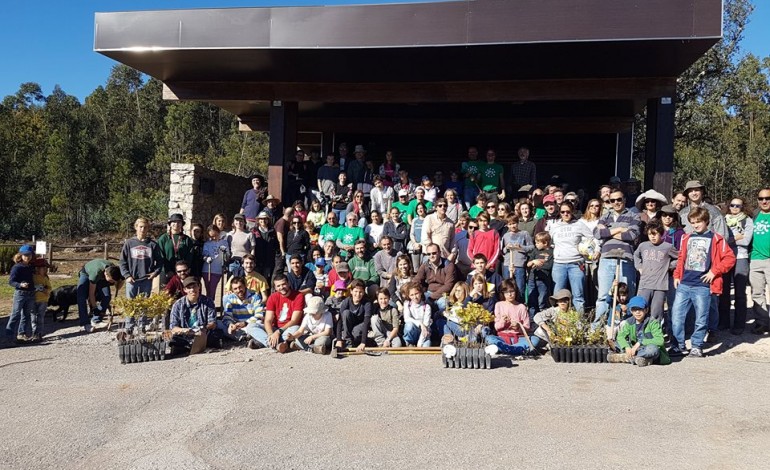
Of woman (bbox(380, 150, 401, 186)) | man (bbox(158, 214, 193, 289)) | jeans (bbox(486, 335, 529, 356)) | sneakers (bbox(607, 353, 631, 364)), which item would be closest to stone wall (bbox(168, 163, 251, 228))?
man (bbox(158, 214, 193, 289))

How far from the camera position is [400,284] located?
7996mm

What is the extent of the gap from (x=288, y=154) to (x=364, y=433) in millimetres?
8161

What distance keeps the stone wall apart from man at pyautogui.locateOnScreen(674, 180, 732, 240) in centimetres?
807

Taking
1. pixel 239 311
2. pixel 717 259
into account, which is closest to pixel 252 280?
pixel 239 311

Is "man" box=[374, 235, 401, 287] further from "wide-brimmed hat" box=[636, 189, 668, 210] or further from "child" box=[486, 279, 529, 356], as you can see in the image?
"wide-brimmed hat" box=[636, 189, 668, 210]

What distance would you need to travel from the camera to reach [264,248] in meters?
9.45

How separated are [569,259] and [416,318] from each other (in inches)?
78.7

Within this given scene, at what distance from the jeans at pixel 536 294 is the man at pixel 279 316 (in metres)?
2.86

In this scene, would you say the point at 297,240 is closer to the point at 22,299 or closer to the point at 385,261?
the point at 385,261

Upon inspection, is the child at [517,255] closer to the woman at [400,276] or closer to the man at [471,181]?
the woman at [400,276]

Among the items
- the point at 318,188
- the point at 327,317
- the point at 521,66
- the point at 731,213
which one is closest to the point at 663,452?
the point at 327,317

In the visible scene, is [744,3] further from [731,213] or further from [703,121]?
[731,213]

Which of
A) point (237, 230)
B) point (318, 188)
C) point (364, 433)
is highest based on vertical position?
point (318, 188)

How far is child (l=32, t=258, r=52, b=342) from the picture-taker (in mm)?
8453
